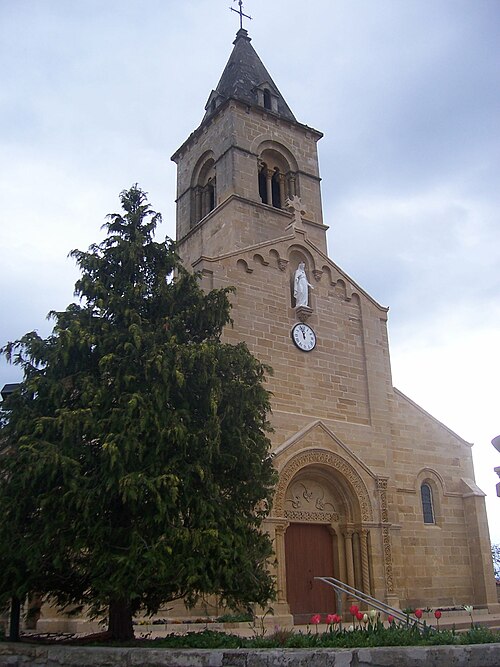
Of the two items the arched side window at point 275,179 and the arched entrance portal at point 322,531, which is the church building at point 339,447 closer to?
the arched entrance portal at point 322,531

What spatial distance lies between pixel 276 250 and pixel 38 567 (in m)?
12.7

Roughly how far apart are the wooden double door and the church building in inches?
1.5

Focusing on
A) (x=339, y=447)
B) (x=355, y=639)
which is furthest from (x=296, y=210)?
(x=355, y=639)

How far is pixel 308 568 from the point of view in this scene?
1838 cm

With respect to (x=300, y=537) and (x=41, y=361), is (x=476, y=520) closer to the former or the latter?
(x=300, y=537)

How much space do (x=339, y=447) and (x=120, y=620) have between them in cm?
946

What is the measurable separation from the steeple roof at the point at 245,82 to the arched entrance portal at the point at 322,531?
581 inches

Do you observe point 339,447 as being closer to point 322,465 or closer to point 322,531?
point 322,465

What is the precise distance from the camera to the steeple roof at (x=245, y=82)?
2792 cm

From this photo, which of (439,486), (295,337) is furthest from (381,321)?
(439,486)

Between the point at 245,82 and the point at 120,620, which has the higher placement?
the point at 245,82

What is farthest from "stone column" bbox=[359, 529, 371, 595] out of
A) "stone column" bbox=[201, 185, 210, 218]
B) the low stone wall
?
"stone column" bbox=[201, 185, 210, 218]

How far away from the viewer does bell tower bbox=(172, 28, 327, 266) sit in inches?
967

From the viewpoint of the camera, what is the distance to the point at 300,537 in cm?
1844
